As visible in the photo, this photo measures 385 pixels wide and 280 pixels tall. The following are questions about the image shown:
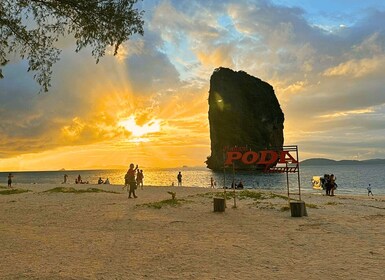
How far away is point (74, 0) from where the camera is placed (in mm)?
12703

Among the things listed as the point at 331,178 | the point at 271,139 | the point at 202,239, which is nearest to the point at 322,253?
the point at 202,239

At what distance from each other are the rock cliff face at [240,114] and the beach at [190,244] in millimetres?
122980

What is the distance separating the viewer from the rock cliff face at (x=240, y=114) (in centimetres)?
14325

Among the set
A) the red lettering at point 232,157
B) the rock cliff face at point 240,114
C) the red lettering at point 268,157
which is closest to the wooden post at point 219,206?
the red lettering at point 232,157

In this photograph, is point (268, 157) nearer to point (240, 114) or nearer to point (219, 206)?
point (219, 206)

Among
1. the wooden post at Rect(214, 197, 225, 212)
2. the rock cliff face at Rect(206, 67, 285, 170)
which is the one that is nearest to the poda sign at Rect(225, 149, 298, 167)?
the wooden post at Rect(214, 197, 225, 212)

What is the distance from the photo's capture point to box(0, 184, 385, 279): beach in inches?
302

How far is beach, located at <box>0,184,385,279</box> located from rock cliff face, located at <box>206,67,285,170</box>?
122980 mm

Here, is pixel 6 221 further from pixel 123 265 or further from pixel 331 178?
pixel 331 178

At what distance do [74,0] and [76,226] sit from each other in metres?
8.93

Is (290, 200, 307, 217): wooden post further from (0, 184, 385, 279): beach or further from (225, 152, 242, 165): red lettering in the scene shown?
(225, 152, 242, 165): red lettering

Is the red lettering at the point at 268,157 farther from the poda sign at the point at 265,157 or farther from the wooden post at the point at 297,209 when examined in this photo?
the wooden post at the point at 297,209

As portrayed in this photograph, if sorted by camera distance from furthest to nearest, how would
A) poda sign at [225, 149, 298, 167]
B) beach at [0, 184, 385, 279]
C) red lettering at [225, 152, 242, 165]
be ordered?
red lettering at [225, 152, 242, 165] → poda sign at [225, 149, 298, 167] → beach at [0, 184, 385, 279]

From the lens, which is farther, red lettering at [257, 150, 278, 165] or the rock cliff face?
the rock cliff face
